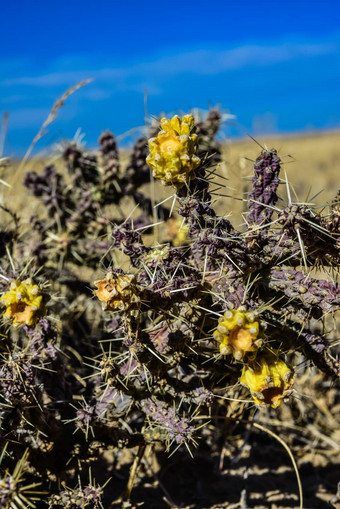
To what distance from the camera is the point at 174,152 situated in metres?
1.64

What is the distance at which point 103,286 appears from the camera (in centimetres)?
154

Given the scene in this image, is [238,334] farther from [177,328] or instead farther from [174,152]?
[174,152]

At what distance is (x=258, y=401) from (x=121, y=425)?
0.65m

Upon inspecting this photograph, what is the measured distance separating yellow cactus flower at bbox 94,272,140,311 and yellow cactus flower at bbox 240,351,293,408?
15.8 inches

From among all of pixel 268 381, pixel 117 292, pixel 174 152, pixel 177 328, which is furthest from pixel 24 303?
pixel 268 381

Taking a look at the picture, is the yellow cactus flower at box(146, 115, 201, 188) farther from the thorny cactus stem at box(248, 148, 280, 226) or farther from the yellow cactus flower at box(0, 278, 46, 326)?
the yellow cactus flower at box(0, 278, 46, 326)

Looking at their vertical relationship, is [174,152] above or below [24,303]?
above

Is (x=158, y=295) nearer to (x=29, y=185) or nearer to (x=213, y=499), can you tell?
(x=213, y=499)

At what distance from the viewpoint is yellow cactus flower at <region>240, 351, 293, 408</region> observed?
156cm

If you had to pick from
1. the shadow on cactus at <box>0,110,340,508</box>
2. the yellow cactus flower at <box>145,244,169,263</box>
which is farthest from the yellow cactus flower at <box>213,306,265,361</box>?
the yellow cactus flower at <box>145,244,169,263</box>

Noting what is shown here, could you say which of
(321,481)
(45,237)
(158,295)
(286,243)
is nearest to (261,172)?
(286,243)

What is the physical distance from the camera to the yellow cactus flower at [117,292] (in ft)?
5.01

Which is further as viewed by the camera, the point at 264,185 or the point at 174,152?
the point at 264,185

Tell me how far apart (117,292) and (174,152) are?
0.46 metres
